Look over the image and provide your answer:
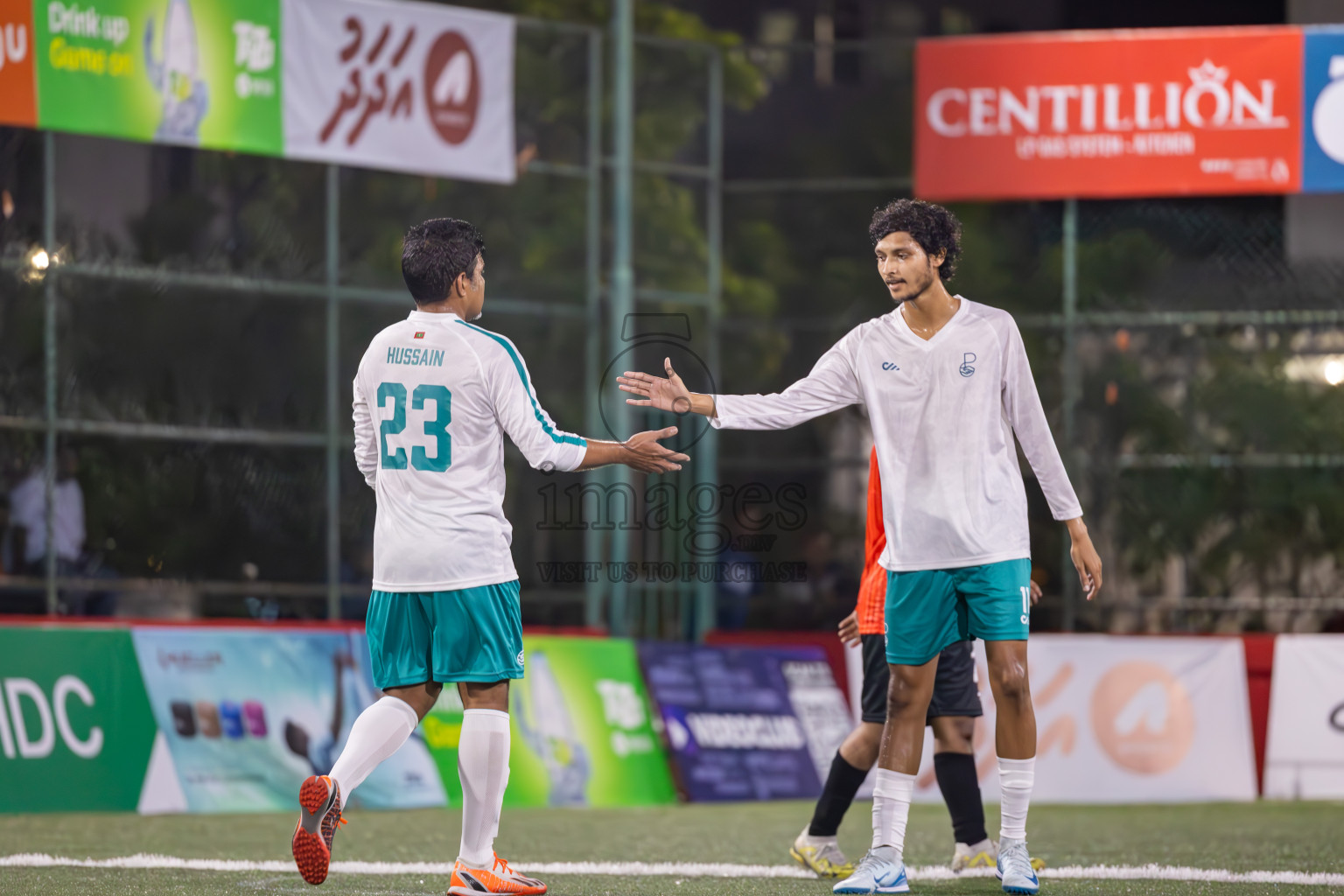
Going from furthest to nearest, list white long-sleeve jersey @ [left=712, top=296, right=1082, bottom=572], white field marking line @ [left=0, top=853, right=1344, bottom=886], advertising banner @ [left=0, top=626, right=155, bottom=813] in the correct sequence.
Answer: advertising banner @ [left=0, top=626, right=155, bottom=813] < white field marking line @ [left=0, top=853, right=1344, bottom=886] < white long-sleeve jersey @ [left=712, top=296, right=1082, bottom=572]

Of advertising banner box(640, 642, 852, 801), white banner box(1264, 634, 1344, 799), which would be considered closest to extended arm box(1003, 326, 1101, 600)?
advertising banner box(640, 642, 852, 801)

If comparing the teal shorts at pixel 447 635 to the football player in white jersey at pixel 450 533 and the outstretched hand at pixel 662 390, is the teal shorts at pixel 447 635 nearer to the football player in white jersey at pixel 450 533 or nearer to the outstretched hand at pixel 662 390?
the football player in white jersey at pixel 450 533

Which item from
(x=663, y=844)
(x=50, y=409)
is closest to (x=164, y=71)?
(x=50, y=409)

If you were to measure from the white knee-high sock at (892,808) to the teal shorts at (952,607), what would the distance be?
1.29 feet

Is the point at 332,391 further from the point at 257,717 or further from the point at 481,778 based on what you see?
the point at 481,778

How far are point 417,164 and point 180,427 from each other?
2789 mm

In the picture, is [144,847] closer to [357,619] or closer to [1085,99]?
[357,619]

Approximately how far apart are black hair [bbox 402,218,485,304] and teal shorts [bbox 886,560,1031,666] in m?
1.82

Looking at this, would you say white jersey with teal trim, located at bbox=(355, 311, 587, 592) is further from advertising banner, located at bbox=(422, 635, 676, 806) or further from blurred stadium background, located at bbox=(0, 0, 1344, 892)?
blurred stadium background, located at bbox=(0, 0, 1344, 892)

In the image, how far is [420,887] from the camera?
6.78m

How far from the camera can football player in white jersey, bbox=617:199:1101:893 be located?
6543 mm

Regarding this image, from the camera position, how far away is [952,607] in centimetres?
663

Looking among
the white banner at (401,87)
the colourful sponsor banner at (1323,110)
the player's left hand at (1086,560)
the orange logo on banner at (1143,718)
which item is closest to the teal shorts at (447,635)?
the player's left hand at (1086,560)

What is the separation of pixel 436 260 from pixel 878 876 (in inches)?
98.9
